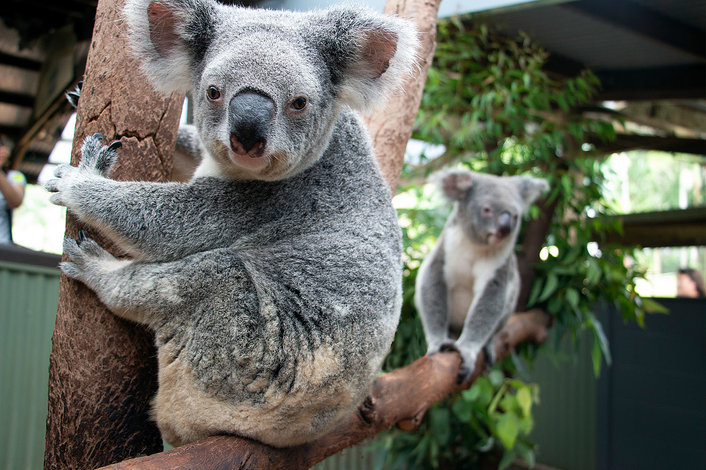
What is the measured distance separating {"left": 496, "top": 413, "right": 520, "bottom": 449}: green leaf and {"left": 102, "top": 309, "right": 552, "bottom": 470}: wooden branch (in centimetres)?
33

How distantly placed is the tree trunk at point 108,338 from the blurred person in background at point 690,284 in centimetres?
665

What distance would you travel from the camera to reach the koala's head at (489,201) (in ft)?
13.5

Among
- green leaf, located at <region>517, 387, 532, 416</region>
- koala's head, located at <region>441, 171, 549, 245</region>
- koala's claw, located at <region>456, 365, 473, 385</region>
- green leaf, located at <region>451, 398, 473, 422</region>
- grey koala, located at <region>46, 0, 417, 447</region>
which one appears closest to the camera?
grey koala, located at <region>46, 0, 417, 447</region>

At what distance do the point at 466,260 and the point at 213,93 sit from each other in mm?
3073

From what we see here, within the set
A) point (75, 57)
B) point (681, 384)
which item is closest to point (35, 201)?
point (75, 57)

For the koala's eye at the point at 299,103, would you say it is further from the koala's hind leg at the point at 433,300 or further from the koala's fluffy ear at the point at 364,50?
the koala's hind leg at the point at 433,300

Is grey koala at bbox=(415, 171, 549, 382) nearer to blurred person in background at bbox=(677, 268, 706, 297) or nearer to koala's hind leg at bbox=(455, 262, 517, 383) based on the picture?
koala's hind leg at bbox=(455, 262, 517, 383)

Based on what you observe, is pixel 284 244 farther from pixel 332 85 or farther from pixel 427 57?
pixel 427 57

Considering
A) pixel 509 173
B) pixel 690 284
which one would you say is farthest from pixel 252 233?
pixel 690 284

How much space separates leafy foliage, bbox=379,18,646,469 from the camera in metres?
4.55

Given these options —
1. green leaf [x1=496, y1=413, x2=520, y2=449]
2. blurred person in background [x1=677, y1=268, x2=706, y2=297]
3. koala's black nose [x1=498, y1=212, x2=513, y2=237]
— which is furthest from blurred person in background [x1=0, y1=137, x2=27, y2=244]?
blurred person in background [x1=677, y1=268, x2=706, y2=297]

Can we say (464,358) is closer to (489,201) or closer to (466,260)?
(466,260)

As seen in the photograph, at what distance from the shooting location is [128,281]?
62.7 inches

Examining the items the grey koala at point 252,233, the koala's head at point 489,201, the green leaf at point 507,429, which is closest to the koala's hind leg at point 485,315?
the koala's head at point 489,201
